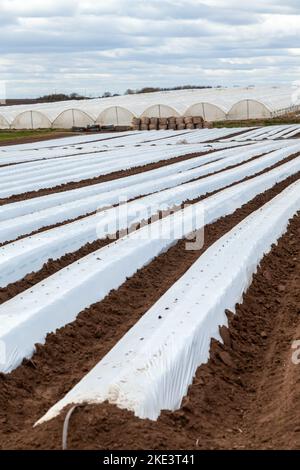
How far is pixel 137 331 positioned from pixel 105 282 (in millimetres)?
1551

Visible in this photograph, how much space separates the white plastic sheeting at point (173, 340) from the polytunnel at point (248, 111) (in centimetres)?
2854

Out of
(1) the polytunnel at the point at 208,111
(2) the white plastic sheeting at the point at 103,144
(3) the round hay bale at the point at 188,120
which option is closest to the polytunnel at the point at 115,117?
(1) the polytunnel at the point at 208,111

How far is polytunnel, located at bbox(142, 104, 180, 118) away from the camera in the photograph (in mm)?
36431

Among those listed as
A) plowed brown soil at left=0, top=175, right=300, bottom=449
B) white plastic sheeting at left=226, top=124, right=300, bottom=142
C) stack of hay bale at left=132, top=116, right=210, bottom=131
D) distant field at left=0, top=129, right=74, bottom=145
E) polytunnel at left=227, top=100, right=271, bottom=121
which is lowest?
plowed brown soil at left=0, top=175, right=300, bottom=449

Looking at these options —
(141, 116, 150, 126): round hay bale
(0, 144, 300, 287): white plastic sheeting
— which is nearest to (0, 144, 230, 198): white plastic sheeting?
(0, 144, 300, 287): white plastic sheeting

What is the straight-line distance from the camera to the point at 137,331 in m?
5.57

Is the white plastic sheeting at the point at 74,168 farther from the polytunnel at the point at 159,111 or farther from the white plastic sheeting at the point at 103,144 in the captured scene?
the polytunnel at the point at 159,111

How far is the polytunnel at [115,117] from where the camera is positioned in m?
36.7

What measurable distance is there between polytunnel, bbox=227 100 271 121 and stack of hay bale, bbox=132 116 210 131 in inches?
120

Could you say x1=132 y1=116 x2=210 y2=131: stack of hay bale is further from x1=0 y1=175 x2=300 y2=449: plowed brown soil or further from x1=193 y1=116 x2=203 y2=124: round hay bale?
x1=0 y1=175 x2=300 y2=449: plowed brown soil

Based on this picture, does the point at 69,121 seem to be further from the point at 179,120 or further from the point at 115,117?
the point at 179,120

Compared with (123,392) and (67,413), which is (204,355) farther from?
(67,413)
